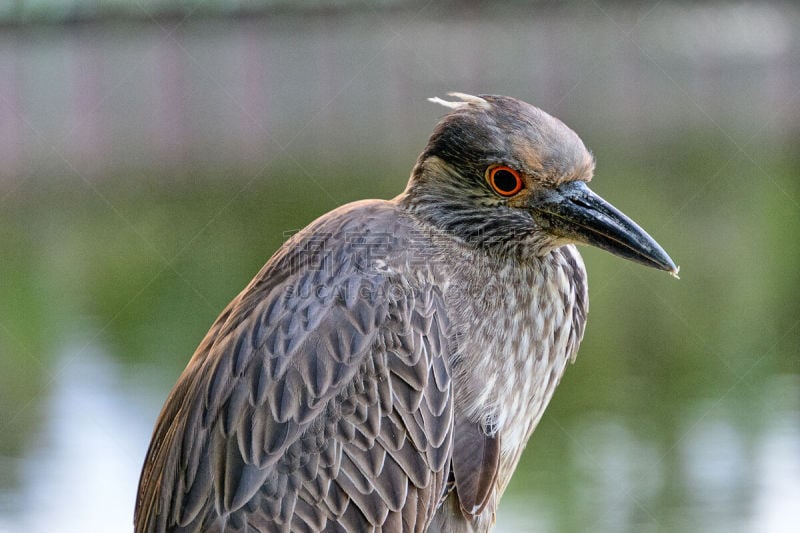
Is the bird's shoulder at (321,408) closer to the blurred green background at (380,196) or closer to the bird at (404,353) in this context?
the bird at (404,353)

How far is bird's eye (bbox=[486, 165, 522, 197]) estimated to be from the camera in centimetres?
393

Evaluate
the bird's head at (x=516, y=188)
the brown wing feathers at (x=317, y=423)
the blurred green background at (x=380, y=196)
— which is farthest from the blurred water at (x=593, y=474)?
the brown wing feathers at (x=317, y=423)

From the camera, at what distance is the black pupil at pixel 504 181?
12.9 ft

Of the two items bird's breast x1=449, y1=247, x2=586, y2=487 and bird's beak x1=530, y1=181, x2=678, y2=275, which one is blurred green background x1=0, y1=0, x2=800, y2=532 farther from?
bird's beak x1=530, y1=181, x2=678, y2=275

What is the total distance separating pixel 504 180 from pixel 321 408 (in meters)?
1.02

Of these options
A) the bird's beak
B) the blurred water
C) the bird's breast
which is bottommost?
the blurred water

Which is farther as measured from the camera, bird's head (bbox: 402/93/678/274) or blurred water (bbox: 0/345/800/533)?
blurred water (bbox: 0/345/800/533)

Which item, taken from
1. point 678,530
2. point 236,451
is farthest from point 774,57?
point 236,451

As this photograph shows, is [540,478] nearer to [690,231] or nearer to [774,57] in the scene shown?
[690,231]

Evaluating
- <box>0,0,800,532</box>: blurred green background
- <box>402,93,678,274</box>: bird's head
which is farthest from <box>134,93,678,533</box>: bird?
<box>0,0,800,532</box>: blurred green background

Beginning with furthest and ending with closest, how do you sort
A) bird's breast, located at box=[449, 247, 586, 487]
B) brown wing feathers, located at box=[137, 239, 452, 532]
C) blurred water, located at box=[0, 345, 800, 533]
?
blurred water, located at box=[0, 345, 800, 533], bird's breast, located at box=[449, 247, 586, 487], brown wing feathers, located at box=[137, 239, 452, 532]

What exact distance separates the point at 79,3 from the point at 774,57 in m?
9.60

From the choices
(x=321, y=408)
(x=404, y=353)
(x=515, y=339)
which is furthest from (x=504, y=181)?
(x=321, y=408)

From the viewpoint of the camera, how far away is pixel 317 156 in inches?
641
